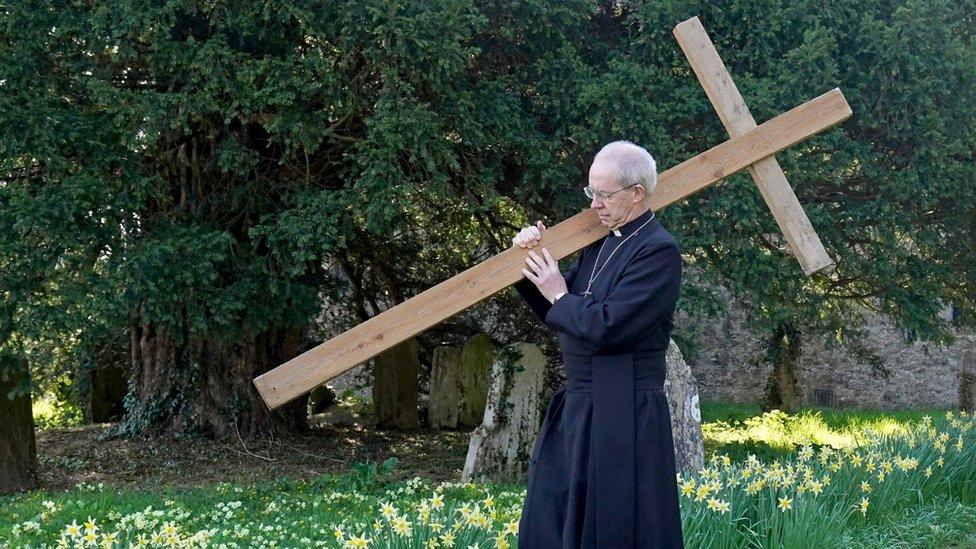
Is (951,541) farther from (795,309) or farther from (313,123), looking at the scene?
(313,123)

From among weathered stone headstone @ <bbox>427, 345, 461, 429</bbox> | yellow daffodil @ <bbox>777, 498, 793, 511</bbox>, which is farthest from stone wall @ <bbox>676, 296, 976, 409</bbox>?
yellow daffodil @ <bbox>777, 498, 793, 511</bbox>

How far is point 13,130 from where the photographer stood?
25.5 feet

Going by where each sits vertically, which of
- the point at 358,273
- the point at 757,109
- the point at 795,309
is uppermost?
the point at 358,273

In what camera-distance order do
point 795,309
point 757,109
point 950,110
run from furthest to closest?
point 795,309, point 950,110, point 757,109

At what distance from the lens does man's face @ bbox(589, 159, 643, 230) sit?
11.7ft

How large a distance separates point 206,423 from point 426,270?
301cm

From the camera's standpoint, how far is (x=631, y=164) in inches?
139

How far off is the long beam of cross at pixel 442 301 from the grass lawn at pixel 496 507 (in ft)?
2.12

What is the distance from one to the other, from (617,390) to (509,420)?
17.6 feet

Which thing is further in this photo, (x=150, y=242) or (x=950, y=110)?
(x=950, y=110)

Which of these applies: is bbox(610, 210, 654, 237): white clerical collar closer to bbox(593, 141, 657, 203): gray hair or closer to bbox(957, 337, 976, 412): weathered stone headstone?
bbox(593, 141, 657, 203): gray hair

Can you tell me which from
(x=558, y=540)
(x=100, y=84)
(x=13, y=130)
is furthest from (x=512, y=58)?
(x=558, y=540)

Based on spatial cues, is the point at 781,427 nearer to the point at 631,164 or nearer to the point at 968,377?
the point at 968,377

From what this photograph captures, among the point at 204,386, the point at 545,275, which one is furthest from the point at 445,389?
the point at 545,275
